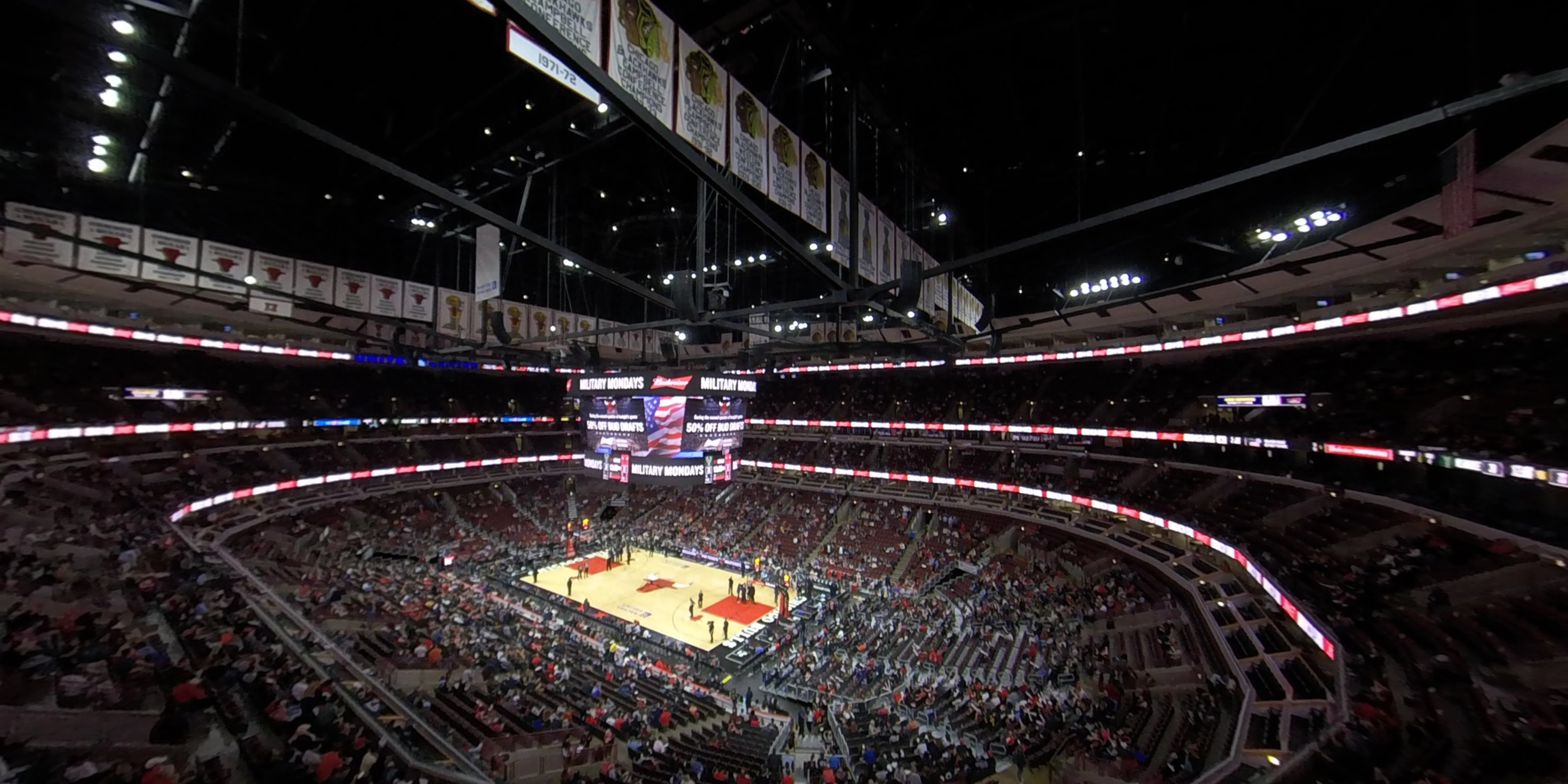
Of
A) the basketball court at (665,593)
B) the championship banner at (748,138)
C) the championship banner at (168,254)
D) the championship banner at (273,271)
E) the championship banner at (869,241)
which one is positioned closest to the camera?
the championship banner at (748,138)

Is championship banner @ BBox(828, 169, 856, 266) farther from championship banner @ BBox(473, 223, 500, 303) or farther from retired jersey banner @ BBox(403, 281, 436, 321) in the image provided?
retired jersey banner @ BBox(403, 281, 436, 321)

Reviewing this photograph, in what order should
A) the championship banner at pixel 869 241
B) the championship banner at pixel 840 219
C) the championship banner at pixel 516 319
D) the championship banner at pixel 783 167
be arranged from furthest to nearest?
the championship banner at pixel 516 319
the championship banner at pixel 869 241
the championship banner at pixel 840 219
the championship banner at pixel 783 167

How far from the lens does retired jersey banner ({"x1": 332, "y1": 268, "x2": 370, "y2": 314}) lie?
13.7 m

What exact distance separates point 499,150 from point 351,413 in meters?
23.4

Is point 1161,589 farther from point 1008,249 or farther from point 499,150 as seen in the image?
point 499,150

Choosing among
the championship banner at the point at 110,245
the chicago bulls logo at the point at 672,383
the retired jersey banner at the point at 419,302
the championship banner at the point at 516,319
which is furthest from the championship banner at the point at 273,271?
the chicago bulls logo at the point at 672,383

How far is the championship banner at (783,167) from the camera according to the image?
6184mm

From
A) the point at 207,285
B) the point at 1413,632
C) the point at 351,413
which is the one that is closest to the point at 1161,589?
the point at 1413,632

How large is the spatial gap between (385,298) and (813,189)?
39.5ft

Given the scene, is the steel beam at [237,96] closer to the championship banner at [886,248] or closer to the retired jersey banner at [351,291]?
the championship banner at [886,248]

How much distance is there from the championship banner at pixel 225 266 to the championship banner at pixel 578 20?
12392 millimetres

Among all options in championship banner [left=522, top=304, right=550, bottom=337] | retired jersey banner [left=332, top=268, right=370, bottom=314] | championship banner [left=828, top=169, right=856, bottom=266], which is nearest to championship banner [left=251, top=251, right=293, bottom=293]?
retired jersey banner [left=332, top=268, right=370, bottom=314]

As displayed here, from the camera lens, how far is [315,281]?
13562mm

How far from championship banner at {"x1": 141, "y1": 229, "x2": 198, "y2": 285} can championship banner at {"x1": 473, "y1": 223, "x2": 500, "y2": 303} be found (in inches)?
212
